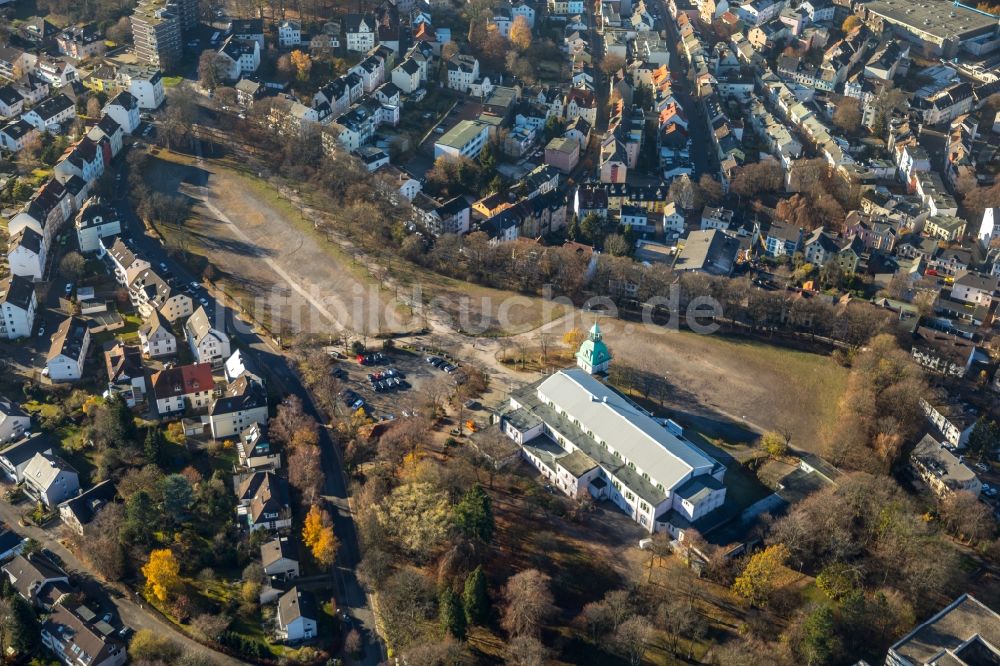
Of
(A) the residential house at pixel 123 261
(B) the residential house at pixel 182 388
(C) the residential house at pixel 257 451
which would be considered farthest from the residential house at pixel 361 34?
(C) the residential house at pixel 257 451

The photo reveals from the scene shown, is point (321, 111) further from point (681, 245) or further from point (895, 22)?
point (895, 22)

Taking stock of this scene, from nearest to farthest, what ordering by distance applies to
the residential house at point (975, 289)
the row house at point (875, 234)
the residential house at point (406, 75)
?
1. the residential house at point (975, 289)
2. the row house at point (875, 234)
3. the residential house at point (406, 75)

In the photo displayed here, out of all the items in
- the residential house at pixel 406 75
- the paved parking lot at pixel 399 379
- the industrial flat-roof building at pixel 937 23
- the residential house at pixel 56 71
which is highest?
the industrial flat-roof building at pixel 937 23

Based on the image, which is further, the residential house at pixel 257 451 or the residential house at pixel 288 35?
the residential house at pixel 288 35

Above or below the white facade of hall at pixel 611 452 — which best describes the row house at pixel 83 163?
above

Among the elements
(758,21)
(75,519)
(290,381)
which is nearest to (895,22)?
(758,21)

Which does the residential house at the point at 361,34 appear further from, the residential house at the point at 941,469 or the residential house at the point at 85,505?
the residential house at the point at 941,469

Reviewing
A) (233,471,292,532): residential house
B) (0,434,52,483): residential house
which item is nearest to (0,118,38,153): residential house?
(0,434,52,483): residential house

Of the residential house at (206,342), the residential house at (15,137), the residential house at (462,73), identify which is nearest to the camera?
the residential house at (206,342)
